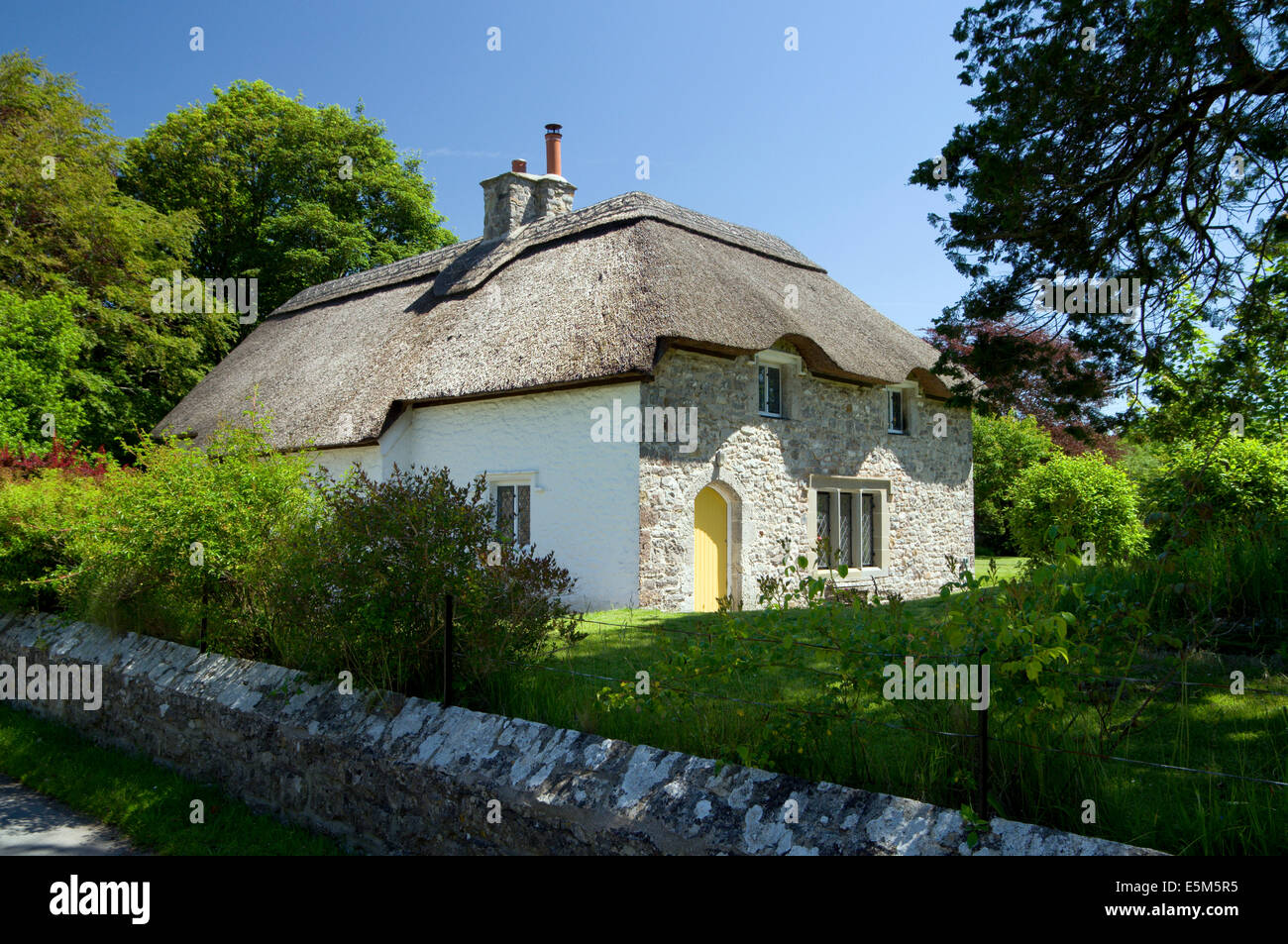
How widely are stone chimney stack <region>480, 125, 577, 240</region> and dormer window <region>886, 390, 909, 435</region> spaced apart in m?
7.35

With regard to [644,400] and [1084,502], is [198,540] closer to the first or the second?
[644,400]

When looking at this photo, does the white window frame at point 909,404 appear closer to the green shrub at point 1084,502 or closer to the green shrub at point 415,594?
the green shrub at point 1084,502

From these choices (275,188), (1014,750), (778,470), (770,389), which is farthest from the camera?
(275,188)

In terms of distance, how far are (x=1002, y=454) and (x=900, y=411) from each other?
30.6 feet

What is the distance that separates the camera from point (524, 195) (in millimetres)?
16141

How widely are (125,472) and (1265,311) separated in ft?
32.6

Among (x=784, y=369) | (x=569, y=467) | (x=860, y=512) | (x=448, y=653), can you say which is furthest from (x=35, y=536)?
(x=860, y=512)

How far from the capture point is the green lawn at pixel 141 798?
15.5 feet

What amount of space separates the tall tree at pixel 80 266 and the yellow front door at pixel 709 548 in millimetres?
12184

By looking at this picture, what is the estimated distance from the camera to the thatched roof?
37.5 ft

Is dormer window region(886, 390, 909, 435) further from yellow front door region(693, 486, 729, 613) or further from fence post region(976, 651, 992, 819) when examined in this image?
fence post region(976, 651, 992, 819)

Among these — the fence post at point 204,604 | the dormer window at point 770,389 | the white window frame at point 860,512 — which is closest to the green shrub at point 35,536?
the fence post at point 204,604
